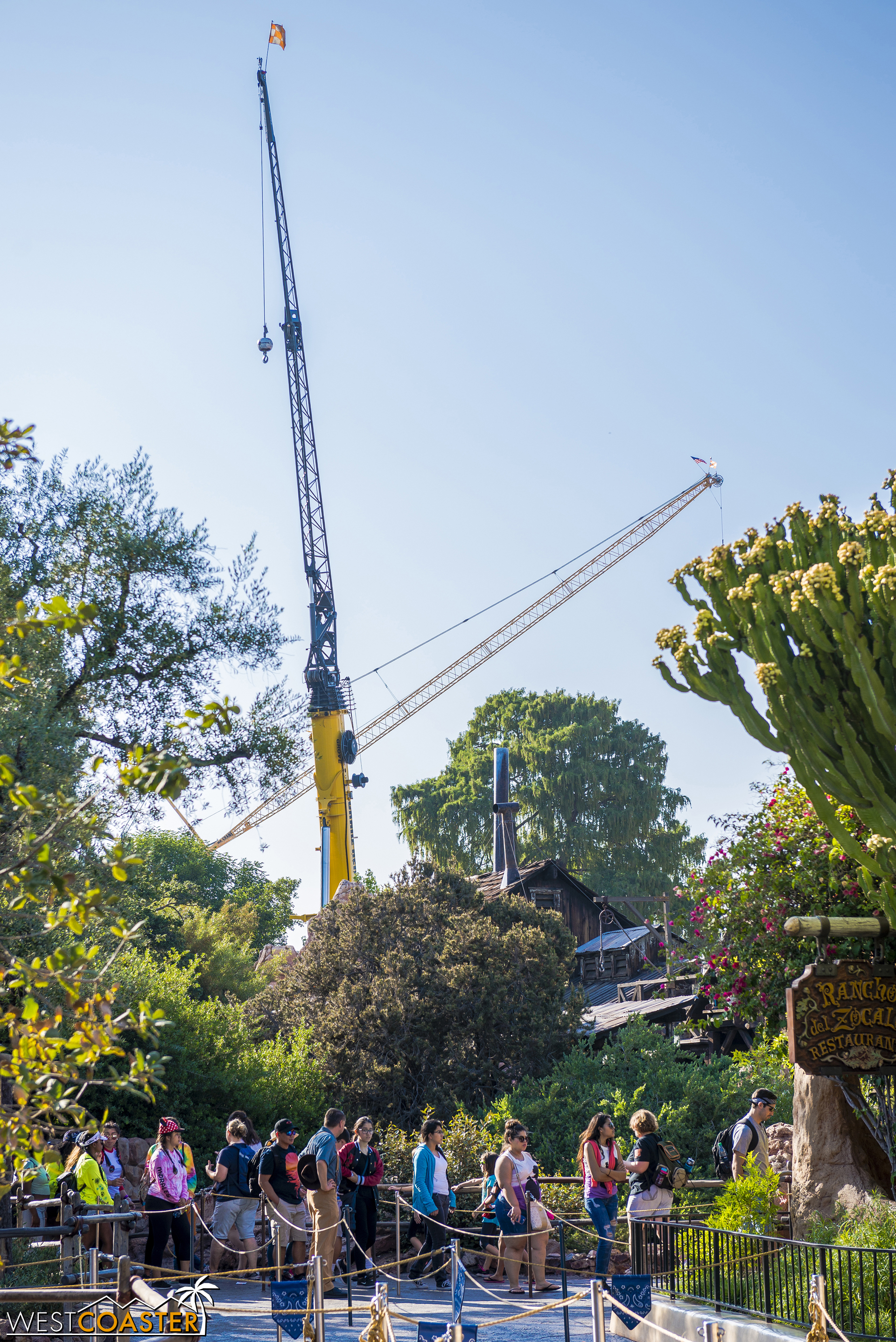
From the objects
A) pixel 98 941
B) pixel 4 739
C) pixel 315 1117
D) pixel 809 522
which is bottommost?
pixel 315 1117

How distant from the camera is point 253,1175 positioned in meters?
11.9

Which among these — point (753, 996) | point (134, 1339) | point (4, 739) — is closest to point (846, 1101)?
point (753, 996)

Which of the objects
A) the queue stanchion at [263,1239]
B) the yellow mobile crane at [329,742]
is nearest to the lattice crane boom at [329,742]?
the yellow mobile crane at [329,742]

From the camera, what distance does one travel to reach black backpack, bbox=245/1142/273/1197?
11.8 meters

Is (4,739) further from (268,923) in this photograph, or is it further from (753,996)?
(268,923)

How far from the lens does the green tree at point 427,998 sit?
20.7m

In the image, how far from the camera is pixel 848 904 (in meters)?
10.7

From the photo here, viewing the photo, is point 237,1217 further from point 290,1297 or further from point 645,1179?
point 290,1297

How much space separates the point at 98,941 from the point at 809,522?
9684 millimetres

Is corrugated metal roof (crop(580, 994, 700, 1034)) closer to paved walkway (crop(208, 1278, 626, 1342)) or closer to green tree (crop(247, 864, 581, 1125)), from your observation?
green tree (crop(247, 864, 581, 1125))

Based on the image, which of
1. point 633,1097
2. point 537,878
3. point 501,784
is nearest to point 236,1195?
point 633,1097

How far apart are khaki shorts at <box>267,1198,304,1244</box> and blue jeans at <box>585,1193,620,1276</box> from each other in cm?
264

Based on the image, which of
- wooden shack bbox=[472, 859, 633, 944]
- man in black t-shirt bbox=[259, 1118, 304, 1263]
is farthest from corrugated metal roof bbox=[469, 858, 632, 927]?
man in black t-shirt bbox=[259, 1118, 304, 1263]

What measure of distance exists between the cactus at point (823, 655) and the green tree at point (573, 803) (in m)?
41.9
